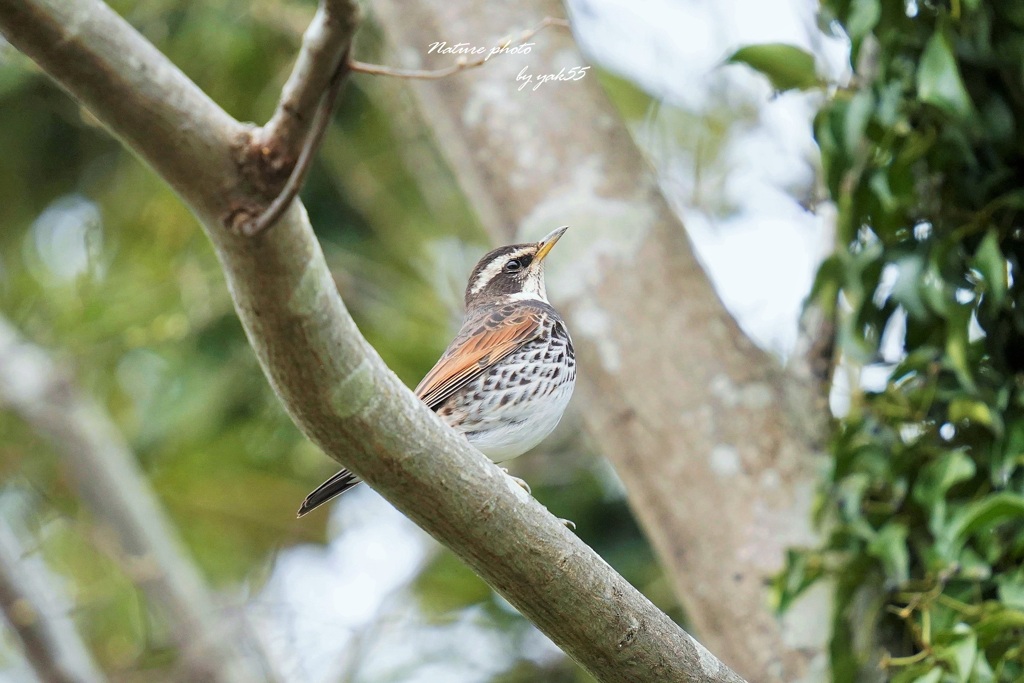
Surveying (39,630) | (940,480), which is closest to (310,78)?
(940,480)

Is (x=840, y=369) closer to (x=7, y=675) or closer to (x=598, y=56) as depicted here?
(x=598, y=56)

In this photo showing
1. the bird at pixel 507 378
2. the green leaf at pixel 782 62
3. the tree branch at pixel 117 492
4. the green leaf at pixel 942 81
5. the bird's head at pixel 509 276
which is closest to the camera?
the green leaf at pixel 942 81

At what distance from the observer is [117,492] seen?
233 inches

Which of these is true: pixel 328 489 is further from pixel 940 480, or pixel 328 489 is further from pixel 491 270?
pixel 940 480

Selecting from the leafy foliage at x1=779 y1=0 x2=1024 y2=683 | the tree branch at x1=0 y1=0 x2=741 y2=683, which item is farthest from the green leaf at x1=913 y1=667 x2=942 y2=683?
the tree branch at x1=0 y1=0 x2=741 y2=683

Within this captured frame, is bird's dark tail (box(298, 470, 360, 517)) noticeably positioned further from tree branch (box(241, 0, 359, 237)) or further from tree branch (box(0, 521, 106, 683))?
tree branch (box(0, 521, 106, 683))

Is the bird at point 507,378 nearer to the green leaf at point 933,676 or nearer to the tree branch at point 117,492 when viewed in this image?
the green leaf at point 933,676

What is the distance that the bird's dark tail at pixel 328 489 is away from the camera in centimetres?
310

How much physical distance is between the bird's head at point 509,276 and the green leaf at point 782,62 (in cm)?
91

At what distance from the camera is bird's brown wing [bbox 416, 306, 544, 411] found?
12.3 feet

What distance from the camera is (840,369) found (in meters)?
4.51

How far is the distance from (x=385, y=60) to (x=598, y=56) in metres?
1.35

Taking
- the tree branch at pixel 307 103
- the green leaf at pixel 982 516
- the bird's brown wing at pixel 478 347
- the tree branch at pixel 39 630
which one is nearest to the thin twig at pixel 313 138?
the tree branch at pixel 307 103

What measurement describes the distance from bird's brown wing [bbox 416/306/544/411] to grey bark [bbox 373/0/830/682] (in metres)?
0.62
